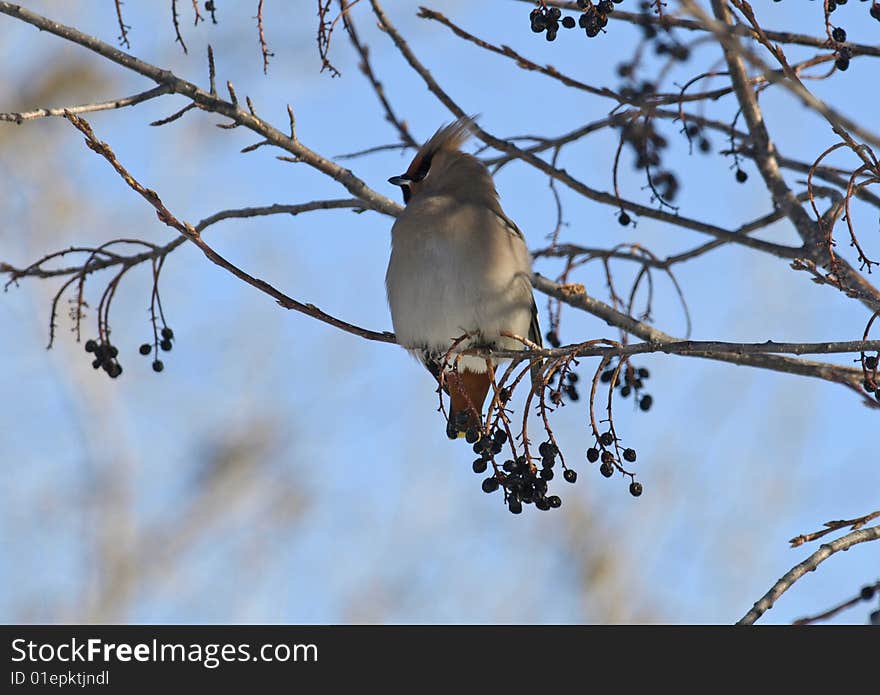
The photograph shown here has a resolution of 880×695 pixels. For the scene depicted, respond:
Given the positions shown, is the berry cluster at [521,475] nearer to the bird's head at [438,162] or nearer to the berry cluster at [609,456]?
the berry cluster at [609,456]

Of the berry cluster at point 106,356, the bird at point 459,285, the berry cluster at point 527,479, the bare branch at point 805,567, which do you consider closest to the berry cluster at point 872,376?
the bare branch at point 805,567

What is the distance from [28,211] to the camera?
9.68 metres

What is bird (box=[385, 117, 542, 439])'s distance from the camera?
3861mm

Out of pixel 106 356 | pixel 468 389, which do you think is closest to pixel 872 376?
pixel 468 389

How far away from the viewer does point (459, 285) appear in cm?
387

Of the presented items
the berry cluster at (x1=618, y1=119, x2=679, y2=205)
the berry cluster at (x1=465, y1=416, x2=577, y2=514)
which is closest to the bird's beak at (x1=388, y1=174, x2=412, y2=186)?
the berry cluster at (x1=618, y1=119, x2=679, y2=205)

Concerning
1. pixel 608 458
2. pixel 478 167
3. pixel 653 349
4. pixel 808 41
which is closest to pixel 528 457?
pixel 608 458

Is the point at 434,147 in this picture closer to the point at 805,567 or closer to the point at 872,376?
the point at 872,376

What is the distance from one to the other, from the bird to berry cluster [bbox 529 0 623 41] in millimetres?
914

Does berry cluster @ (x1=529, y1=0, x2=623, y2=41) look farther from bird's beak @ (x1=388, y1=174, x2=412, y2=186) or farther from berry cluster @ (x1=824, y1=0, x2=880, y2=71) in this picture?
bird's beak @ (x1=388, y1=174, x2=412, y2=186)

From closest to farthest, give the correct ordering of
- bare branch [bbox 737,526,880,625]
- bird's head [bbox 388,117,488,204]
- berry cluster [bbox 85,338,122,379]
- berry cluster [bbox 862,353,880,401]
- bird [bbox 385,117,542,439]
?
bare branch [bbox 737,526,880,625]
berry cluster [bbox 862,353,880,401]
berry cluster [bbox 85,338,122,379]
bird [bbox 385,117,542,439]
bird's head [bbox 388,117,488,204]

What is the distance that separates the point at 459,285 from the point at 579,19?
122 centimetres

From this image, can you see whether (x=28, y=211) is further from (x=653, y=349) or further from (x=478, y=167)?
(x=653, y=349)
